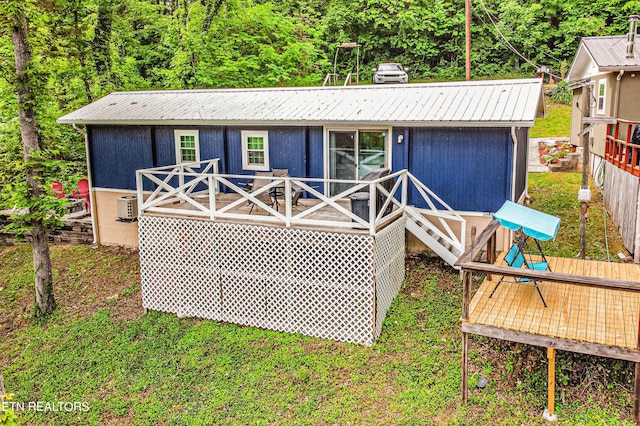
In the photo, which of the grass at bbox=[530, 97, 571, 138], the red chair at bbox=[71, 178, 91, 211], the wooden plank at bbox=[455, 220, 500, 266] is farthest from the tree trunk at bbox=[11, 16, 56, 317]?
the grass at bbox=[530, 97, 571, 138]

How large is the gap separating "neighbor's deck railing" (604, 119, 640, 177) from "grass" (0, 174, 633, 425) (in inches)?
85.6

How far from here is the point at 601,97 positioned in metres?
15.4

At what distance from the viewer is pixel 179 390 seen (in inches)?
276

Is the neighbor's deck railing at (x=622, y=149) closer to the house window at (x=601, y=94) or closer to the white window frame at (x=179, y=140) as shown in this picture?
the house window at (x=601, y=94)

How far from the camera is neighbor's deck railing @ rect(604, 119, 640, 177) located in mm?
9188

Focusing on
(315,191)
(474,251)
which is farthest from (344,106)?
(474,251)

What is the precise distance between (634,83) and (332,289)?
11.7 m

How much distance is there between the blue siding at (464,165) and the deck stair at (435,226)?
1.00 ft

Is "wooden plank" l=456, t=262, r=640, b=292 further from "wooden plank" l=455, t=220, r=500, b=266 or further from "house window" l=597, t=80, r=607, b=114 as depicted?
"house window" l=597, t=80, r=607, b=114

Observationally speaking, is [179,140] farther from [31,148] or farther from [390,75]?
[390,75]

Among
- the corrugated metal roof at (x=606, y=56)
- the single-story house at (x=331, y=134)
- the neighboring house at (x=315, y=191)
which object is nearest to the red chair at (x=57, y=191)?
the single-story house at (x=331, y=134)

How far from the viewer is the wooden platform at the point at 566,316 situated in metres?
5.38

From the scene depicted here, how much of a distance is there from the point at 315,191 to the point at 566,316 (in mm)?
4110

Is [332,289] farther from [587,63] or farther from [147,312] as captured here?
[587,63]
